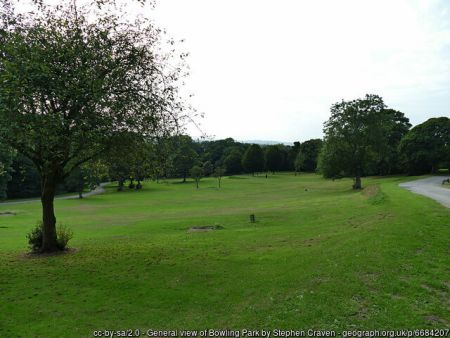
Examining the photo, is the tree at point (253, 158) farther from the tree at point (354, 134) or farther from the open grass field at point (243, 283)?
the open grass field at point (243, 283)

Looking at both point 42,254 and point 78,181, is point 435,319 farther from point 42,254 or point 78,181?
point 78,181

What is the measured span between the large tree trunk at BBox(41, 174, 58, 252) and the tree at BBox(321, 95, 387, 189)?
5815 cm

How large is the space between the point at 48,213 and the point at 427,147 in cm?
8542

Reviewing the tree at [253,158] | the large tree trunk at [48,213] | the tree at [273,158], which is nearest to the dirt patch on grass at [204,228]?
the large tree trunk at [48,213]

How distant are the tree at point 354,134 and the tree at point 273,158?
82157 millimetres

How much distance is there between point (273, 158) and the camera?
496ft

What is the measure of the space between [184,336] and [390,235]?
42.6 feet

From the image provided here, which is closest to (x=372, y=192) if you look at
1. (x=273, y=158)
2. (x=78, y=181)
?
(x=78, y=181)

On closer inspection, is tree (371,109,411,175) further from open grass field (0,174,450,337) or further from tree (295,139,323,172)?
open grass field (0,174,450,337)

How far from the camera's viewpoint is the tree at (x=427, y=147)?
78250 mm

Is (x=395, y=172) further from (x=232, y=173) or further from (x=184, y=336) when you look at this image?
(x=184, y=336)

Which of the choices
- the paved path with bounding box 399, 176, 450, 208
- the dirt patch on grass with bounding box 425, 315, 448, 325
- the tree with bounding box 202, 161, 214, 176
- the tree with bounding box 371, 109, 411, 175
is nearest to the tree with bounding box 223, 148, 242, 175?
the tree with bounding box 202, 161, 214, 176

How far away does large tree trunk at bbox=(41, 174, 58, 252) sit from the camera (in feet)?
60.5

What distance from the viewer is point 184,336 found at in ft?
27.8
